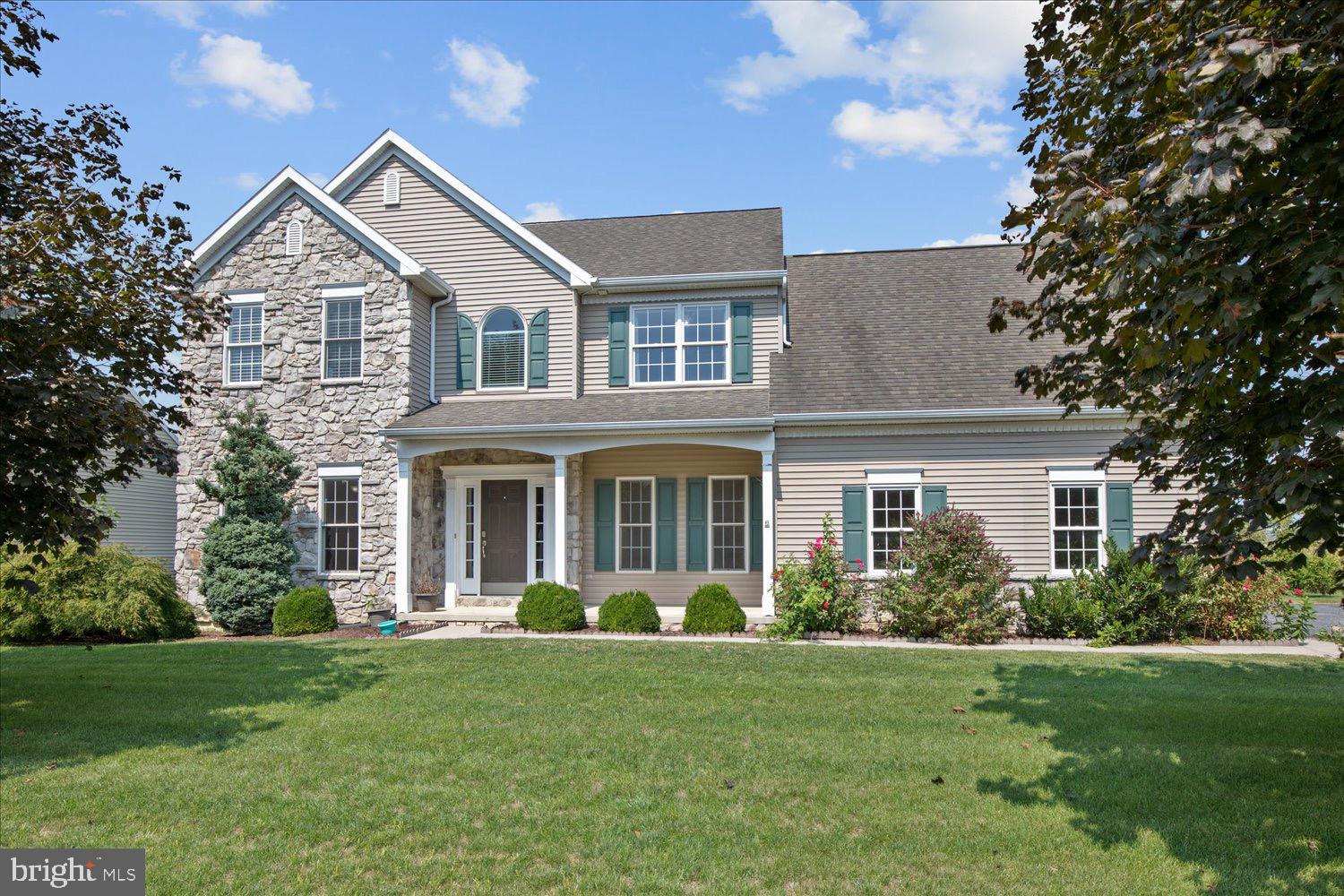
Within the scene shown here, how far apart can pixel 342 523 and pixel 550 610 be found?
4672 millimetres

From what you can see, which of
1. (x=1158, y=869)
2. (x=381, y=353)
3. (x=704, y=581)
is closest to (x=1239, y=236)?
(x=1158, y=869)

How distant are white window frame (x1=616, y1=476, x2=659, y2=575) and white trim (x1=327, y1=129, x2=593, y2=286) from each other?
385 cm

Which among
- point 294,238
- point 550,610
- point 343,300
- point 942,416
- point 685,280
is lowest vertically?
point 550,610

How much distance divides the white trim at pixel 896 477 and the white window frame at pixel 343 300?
9.31m

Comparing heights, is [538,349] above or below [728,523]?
above

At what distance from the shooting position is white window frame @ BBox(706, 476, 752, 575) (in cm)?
1572

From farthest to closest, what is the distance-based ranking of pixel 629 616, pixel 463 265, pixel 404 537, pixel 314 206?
pixel 463 265, pixel 314 206, pixel 404 537, pixel 629 616

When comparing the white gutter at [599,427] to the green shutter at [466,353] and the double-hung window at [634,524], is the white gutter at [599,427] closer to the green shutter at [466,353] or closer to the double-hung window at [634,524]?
the green shutter at [466,353]

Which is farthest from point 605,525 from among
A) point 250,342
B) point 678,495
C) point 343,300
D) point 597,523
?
point 250,342

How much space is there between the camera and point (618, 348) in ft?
52.7

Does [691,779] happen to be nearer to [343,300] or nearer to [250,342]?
[343,300]

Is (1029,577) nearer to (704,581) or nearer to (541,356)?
(704,581)

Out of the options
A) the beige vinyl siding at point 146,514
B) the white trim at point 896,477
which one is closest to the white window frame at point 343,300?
the white trim at point 896,477

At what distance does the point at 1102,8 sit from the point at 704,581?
11864 mm
